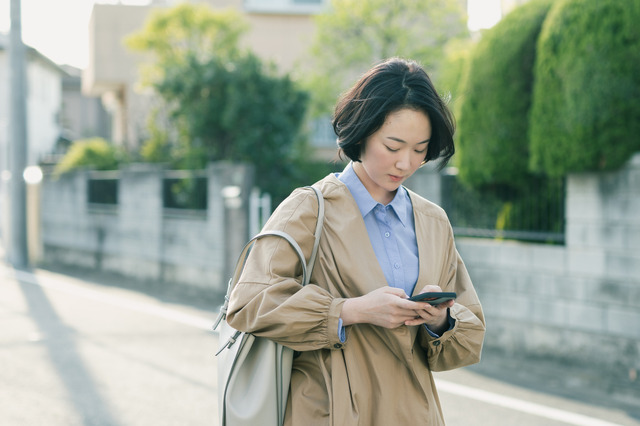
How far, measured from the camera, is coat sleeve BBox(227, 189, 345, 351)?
6.41 ft

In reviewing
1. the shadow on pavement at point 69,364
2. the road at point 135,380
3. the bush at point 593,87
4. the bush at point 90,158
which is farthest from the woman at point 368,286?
the bush at point 90,158

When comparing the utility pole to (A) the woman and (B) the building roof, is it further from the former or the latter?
(B) the building roof

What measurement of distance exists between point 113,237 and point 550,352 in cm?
977

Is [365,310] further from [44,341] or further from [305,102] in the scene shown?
[305,102]

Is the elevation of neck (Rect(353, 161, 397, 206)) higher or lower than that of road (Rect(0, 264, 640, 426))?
higher

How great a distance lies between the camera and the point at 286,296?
6.55 ft

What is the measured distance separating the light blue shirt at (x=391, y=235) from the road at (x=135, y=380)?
3.05 m

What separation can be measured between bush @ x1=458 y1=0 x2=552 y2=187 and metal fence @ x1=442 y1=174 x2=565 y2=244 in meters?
0.22

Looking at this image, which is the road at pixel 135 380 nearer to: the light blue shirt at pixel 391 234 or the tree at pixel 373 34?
the light blue shirt at pixel 391 234

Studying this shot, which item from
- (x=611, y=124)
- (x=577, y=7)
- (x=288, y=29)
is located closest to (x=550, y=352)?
(x=611, y=124)

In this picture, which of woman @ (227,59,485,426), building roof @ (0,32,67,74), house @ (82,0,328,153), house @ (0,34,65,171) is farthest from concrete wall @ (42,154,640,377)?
building roof @ (0,32,67,74)

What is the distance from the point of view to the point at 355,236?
81.7 inches

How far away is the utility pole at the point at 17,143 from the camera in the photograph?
1459cm

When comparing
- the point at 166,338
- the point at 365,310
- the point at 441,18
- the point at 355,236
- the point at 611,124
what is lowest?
the point at 166,338
